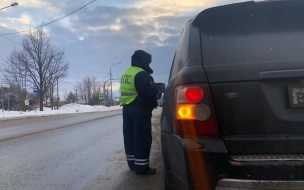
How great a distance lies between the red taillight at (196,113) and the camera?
85.7 inches

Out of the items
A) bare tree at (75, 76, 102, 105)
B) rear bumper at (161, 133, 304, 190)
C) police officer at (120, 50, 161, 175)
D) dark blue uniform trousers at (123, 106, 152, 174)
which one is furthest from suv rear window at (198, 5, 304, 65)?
bare tree at (75, 76, 102, 105)

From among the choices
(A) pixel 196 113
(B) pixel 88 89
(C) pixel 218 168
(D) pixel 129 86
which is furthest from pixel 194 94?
(B) pixel 88 89

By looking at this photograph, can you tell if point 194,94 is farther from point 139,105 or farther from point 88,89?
point 88,89

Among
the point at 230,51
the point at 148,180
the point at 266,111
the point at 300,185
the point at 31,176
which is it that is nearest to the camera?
the point at 300,185

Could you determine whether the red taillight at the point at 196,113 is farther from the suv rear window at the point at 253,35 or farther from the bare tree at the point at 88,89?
the bare tree at the point at 88,89

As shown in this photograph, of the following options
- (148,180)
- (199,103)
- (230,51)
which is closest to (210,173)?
(199,103)

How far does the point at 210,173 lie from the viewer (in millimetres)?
2078

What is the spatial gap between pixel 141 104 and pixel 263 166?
282 cm

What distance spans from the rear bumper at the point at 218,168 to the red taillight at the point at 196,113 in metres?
0.06

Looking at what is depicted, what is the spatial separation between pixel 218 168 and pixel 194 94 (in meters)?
0.53

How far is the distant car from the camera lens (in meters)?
2.04

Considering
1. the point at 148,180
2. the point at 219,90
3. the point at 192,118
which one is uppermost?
the point at 219,90

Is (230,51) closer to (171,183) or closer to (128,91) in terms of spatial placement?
(171,183)

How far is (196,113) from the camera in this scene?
2.21 meters
